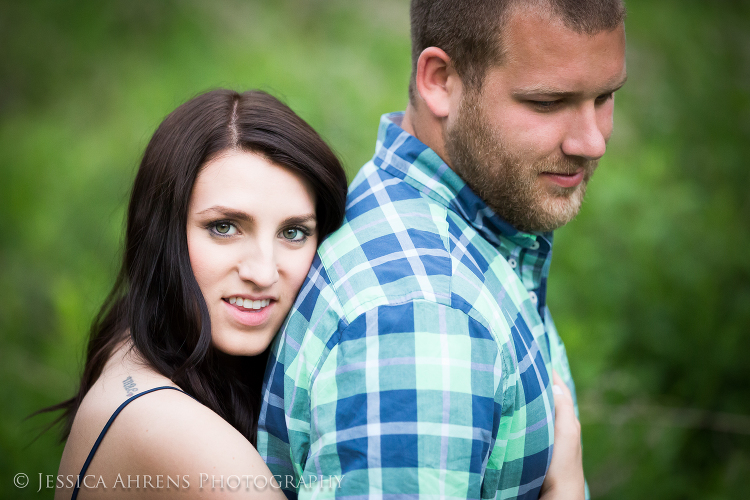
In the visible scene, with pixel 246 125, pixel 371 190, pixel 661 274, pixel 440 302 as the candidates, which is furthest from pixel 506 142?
pixel 661 274

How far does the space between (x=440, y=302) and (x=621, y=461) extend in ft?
8.32

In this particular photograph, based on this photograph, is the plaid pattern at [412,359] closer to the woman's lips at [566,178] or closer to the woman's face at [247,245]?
the woman's face at [247,245]

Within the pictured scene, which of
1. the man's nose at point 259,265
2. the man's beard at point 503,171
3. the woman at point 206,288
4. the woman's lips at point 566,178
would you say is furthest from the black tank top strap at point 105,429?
the woman's lips at point 566,178

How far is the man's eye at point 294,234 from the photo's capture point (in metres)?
1.73

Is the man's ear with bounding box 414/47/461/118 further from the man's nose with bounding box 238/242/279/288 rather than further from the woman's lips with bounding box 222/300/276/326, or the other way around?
the woman's lips with bounding box 222/300/276/326

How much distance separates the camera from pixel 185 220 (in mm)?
1695

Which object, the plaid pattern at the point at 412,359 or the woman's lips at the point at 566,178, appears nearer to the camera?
the plaid pattern at the point at 412,359

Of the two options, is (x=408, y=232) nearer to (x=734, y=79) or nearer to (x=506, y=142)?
(x=506, y=142)

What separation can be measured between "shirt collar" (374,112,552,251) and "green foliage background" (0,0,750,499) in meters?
1.02

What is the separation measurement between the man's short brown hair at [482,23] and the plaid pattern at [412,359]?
274 millimetres

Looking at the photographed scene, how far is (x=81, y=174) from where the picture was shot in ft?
16.1

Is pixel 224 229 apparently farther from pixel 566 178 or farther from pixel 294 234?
pixel 566 178

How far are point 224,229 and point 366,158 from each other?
3158 millimetres

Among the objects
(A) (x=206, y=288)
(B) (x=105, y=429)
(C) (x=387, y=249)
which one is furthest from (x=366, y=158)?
(B) (x=105, y=429)
